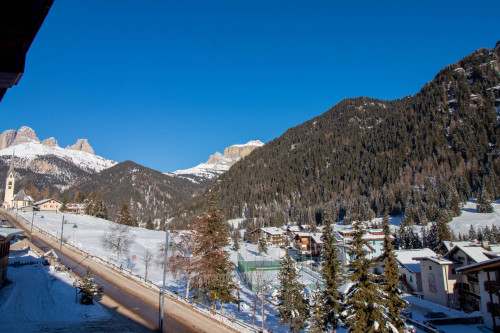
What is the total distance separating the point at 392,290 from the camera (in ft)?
86.5

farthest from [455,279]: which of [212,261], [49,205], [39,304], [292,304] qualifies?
[49,205]

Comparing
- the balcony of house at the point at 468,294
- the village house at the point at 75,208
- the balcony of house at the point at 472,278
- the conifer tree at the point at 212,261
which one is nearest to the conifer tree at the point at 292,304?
the conifer tree at the point at 212,261

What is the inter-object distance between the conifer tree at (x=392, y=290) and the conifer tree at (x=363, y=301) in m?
2.17

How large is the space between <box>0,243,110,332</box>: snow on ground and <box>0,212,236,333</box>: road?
7.46 ft

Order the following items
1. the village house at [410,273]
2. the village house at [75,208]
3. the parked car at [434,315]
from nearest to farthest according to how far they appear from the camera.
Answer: the parked car at [434,315] → the village house at [410,273] → the village house at [75,208]

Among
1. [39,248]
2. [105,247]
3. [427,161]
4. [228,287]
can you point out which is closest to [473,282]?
[228,287]

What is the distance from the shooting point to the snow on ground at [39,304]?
68.9 feet

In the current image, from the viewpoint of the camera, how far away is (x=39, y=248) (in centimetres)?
4950

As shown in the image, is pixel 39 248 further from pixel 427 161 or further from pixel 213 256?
pixel 427 161

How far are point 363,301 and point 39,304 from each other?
25844 mm

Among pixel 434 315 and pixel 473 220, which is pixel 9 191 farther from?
pixel 473 220

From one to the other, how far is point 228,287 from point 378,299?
14.9m

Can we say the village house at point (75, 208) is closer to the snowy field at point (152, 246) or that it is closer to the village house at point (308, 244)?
the snowy field at point (152, 246)

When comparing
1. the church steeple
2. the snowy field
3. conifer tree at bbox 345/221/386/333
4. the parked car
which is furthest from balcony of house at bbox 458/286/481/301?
the church steeple
